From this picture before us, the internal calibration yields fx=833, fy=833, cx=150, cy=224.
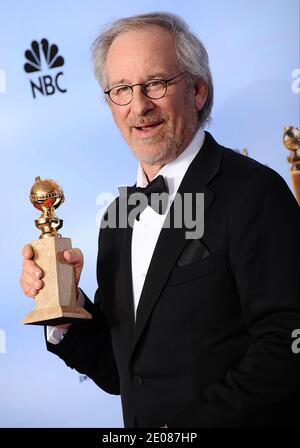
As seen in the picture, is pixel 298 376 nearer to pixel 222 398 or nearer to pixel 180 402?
pixel 222 398

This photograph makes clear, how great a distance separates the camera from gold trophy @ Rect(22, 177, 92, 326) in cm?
176

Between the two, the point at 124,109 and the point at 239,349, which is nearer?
the point at 239,349

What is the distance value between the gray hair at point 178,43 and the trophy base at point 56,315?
51 centimetres

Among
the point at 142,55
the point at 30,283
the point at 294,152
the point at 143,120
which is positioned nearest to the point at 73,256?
the point at 30,283

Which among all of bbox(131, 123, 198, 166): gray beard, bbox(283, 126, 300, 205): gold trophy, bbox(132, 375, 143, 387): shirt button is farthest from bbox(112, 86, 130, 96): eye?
bbox(283, 126, 300, 205): gold trophy

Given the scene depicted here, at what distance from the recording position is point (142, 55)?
5.81ft

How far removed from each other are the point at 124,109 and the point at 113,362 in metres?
0.59

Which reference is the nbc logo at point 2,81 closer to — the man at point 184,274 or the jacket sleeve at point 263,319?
the man at point 184,274

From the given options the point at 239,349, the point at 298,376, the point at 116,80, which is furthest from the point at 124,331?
the point at 116,80

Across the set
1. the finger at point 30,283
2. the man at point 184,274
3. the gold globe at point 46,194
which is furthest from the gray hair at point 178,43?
the finger at point 30,283

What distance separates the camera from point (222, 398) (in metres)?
1.53

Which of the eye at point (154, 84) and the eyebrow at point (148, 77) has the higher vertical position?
the eyebrow at point (148, 77)

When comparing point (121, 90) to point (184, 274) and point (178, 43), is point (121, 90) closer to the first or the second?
point (178, 43)

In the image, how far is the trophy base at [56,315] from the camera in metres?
1.75
